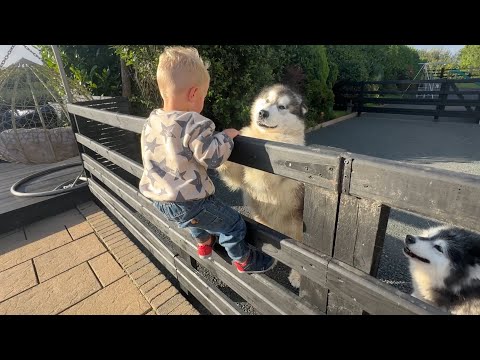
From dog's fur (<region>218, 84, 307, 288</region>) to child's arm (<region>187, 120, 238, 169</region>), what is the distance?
1.00m

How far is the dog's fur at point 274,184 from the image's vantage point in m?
2.27

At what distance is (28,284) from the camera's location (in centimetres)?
243

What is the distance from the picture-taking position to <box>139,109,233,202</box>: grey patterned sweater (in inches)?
49.8

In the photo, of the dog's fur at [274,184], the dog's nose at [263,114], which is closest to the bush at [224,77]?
the dog's fur at [274,184]

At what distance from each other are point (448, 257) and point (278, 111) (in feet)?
6.10

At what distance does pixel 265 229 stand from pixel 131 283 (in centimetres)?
159

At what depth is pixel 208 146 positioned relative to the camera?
49.3 inches

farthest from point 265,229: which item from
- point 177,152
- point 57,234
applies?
point 57,234

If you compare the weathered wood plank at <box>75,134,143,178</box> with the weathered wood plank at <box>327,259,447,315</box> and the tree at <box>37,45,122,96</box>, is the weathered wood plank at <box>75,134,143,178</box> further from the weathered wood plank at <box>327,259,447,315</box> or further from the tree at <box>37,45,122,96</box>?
the tree at <box>37,45,122,96</box>

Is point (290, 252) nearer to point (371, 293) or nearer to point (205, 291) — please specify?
point (371, 293)

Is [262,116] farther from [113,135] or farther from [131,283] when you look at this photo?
[113,135]

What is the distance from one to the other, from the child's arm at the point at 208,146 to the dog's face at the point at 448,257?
1578 millimetres

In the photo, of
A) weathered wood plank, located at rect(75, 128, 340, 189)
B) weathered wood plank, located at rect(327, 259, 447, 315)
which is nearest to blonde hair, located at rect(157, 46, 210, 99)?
weathered wood plank, located at rect(75, 128, 340, 189)
